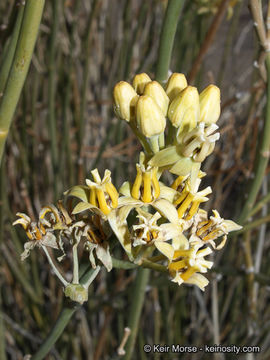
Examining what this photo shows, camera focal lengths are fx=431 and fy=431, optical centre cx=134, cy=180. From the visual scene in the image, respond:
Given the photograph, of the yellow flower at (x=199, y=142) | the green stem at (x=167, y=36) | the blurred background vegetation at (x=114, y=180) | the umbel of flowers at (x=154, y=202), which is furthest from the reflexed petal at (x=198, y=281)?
the blurred background vegetation at (x=114, y=180)

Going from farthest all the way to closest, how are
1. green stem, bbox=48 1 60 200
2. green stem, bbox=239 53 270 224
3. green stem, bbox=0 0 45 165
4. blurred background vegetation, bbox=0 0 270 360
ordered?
blurred background vegetation, bbox=0 0 270 360, green stem, bbox=48 1 60 200, green stem, bbox=239 53 270 224, green stem, bbox=0 0 45 165

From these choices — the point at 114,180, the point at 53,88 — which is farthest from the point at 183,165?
the point at 114,180

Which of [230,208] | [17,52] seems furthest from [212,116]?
[230,208]

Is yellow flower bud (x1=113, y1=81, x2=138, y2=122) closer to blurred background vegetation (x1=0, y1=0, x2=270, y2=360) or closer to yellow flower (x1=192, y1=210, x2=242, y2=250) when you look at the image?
yellow flower (x1=192, y1=210, x2=242, y2=250)

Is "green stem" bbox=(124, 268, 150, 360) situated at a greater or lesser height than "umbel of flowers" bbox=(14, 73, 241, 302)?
lesser

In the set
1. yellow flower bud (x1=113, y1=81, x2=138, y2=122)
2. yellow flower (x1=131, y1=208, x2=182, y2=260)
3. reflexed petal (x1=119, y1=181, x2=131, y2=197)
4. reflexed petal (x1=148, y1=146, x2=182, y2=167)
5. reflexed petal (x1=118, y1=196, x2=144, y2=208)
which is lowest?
yellow flower (x1=131, y1=208, x2=182, y2=260)

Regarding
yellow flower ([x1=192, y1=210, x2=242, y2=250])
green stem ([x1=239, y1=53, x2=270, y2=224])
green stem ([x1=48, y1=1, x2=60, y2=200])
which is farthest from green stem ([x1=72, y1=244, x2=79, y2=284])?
green stem ([x1=48, y1=1, x2=60, y2=200])

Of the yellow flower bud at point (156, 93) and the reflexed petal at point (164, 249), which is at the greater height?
the yellow flower bud at point (156, 93)

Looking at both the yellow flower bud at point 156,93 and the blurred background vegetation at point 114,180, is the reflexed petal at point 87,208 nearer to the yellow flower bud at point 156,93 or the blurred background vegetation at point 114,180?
the yellow flower bud at point 156,93

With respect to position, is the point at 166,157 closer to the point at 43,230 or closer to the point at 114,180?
the point at 43,230
